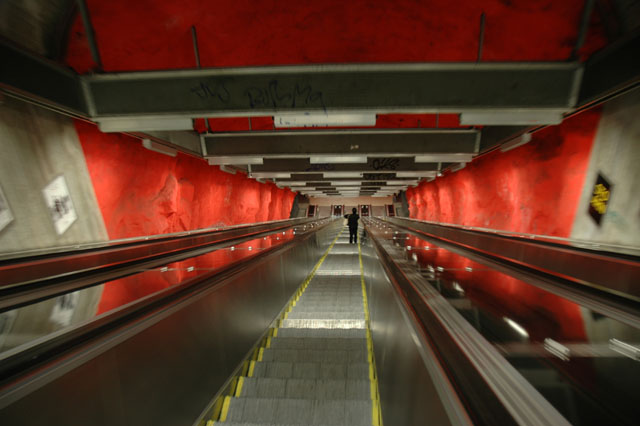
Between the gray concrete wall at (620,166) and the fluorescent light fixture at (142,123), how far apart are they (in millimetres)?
6406

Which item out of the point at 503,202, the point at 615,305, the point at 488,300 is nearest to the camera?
the point at 615,305

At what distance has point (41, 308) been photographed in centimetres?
151

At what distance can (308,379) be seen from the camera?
2.27 meters

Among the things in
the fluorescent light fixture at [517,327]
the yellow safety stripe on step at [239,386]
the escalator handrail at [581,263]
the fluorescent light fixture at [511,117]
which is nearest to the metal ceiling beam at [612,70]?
the fluorescent light fixture at [511,117]

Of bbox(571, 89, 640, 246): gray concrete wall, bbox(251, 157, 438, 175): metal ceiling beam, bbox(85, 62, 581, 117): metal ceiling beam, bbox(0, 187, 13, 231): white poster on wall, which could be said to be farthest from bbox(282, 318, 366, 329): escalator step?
bbox(251, 157, 438, 175): metal ceiling beam

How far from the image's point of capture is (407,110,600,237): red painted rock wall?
174 inches

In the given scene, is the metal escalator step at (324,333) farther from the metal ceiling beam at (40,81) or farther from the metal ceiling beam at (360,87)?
the metal ceiling beam at (40,81)

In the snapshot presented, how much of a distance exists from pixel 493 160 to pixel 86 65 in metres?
9.69

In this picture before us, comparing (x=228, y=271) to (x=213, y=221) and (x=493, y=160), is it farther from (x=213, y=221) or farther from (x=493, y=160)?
(x=493, y=160)

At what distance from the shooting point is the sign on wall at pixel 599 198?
3.78 m

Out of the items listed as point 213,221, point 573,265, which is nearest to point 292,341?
point 573,265

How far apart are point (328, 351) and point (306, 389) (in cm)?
69

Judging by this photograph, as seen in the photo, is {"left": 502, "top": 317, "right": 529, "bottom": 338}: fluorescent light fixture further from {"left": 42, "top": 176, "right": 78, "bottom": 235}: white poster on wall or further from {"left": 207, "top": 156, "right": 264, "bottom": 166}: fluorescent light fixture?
{"left": 207, "top": 156, "right": 264, "bottom": 166}: fluorescent light fixture

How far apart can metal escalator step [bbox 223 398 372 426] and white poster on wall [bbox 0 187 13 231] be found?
12.4 ft
